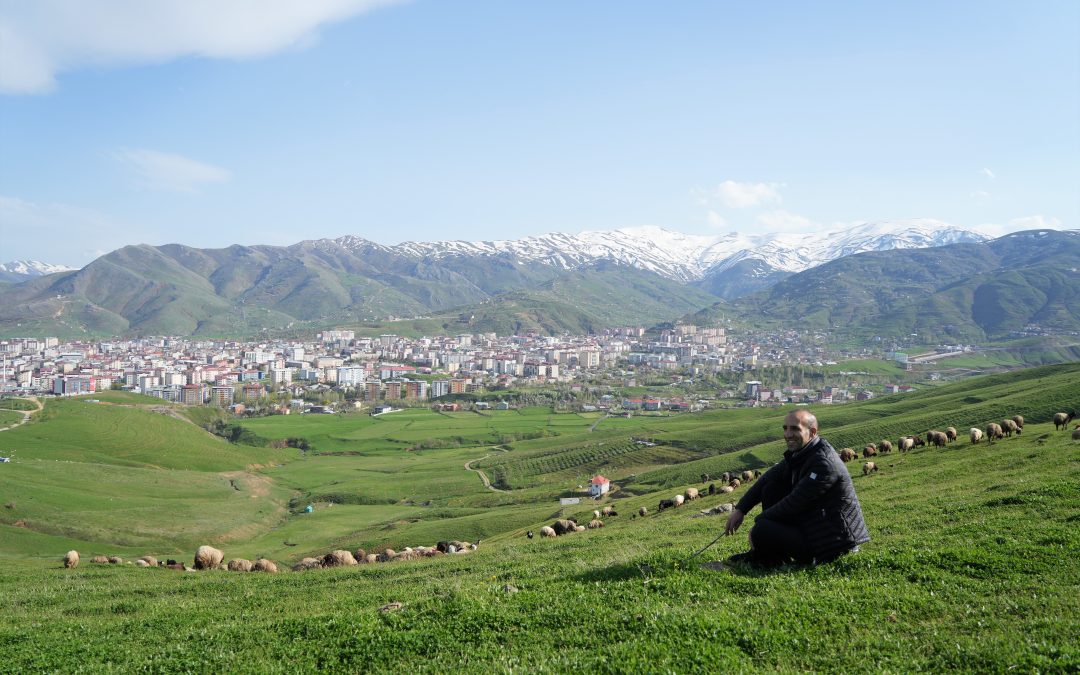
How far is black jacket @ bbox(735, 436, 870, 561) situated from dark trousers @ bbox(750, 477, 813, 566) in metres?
0.09

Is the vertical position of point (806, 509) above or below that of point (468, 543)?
above

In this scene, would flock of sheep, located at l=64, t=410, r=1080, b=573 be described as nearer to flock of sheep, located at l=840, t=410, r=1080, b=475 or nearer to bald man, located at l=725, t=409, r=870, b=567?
flock of sheep, located at l=840, t=410, r=1080, b=475

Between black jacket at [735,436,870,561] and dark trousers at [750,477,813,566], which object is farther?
dark trousers at [750,477,813,566]

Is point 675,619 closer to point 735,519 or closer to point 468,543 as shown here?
point 735,519

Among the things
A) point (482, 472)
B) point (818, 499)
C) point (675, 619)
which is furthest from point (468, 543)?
point (482, 472)

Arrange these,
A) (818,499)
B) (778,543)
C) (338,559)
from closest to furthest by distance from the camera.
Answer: (818,499) → (778,543) → (338,559)

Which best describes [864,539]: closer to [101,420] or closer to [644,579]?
[644,579]

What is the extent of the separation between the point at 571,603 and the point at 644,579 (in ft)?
5.70

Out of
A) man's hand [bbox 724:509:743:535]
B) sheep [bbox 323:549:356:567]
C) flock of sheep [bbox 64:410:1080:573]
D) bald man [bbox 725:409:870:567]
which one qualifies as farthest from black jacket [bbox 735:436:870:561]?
sheep [bbox 323:549:356:567]

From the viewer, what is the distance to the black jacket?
1114 centimetres

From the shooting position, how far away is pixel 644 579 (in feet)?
38.5

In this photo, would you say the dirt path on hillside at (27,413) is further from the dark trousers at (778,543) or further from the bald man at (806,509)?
the bald man at (806,509)

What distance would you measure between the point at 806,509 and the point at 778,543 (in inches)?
36.0

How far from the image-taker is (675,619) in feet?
31.1
